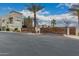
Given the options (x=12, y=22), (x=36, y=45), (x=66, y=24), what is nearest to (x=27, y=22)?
(x=12, y=22)

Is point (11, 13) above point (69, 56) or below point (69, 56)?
above

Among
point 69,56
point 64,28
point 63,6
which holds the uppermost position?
point 63,6

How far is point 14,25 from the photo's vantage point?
184 inches

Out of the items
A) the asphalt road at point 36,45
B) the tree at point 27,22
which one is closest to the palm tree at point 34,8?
the tree at point 27,22

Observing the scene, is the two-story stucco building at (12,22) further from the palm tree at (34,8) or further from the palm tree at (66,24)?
the palm tree at (66,24)

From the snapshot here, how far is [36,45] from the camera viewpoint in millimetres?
4625

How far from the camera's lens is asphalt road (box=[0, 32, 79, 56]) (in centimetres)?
457

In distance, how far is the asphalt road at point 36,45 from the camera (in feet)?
15.0

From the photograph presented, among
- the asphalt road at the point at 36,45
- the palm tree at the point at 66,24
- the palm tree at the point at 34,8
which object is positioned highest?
the palm tree at the point at 34,8

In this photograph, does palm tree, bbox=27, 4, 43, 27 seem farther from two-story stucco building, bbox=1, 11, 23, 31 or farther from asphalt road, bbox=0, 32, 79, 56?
asphalt road, bbox=0, 32, 79, 56

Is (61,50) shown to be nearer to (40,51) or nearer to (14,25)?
(40,51)

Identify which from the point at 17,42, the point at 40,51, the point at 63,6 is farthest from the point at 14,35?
the point at 63,6

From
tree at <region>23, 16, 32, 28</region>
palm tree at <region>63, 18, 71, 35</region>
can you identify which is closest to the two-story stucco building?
tree at <region>23, 16, 32, 28</region>

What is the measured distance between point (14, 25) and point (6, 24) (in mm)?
103
